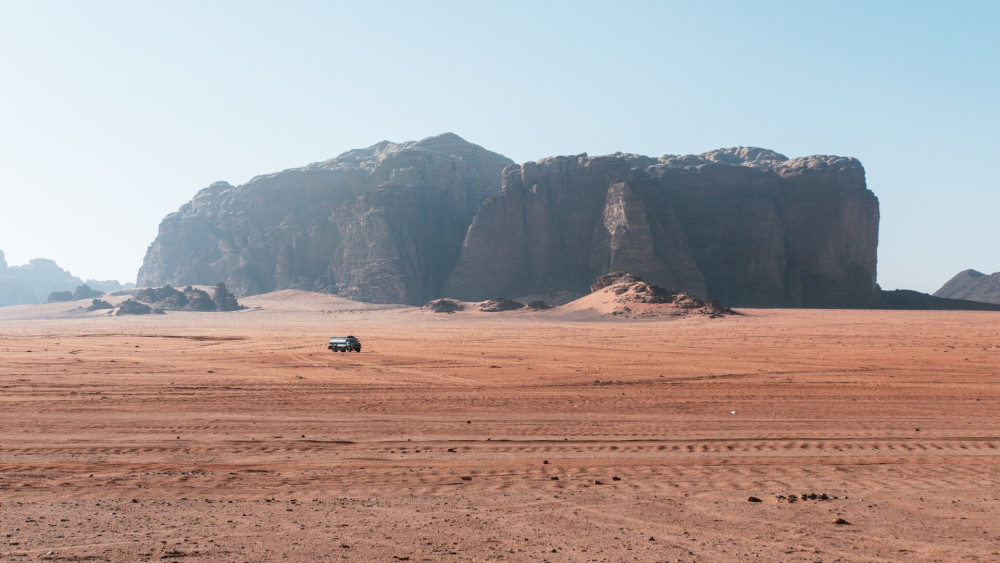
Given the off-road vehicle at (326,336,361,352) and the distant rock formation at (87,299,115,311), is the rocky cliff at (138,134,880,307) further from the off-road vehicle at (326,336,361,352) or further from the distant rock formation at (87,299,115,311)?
the off-road vehicle at (326,336,361,352)

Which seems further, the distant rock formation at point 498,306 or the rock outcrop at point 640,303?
the distant rock formation at point 498,306

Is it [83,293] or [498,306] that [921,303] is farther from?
[83,293]

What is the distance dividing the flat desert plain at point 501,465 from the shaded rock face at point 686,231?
83.9 meters

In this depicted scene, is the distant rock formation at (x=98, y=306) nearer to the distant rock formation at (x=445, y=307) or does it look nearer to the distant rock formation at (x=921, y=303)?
the distant rock formation at (x=445, y=307)

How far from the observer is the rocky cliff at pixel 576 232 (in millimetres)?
107250

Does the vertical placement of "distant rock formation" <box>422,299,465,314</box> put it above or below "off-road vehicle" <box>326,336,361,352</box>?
above

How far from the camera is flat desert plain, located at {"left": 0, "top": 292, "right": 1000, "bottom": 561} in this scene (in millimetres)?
6832

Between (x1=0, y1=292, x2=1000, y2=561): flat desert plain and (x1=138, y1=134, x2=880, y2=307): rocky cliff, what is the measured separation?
286ft

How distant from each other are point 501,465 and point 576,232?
4208 inches

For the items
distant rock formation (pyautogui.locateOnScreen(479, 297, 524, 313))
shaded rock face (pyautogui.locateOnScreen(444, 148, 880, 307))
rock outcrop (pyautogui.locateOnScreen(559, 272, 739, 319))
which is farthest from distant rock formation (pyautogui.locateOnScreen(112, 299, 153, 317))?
rock outcrop (pyautogui.locateOnScreen(559, 272, 739, 319))

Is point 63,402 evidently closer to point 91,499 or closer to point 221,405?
point 221,405

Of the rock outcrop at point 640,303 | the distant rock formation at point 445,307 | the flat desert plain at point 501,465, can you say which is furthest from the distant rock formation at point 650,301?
the flat desert plain at point 501,465

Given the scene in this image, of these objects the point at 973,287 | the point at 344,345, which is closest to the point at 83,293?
the point at 344,345

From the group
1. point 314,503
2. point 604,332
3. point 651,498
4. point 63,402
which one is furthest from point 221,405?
point 604,332
